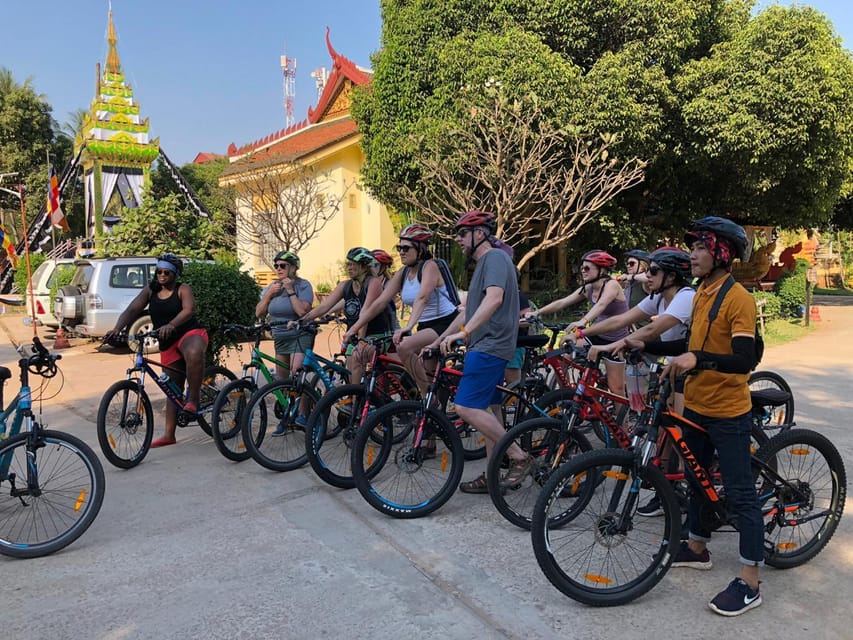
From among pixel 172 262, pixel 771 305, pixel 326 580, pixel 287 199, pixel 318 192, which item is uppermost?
pixel 318 192

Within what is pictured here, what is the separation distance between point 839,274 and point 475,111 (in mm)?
28729

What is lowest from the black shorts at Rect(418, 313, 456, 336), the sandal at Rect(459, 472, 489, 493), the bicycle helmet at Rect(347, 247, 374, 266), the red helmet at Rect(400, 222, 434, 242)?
the sandal at Rect(459, 472, 489, 493)

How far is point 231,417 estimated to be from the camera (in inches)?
217

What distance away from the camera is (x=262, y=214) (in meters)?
16.2

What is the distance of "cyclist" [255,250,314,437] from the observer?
5.89 metres

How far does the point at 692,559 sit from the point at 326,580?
1938mm

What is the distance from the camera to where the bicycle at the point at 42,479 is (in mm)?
3820

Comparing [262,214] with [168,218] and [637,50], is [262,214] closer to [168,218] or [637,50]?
[168,218]

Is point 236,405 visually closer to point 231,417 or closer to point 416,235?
point 231,417

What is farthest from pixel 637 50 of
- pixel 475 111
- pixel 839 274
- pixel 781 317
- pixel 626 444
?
pixel 839 274

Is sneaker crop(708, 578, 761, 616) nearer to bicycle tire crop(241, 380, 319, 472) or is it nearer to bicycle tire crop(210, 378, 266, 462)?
bicycle tire crop(241, 380, 319, 472)

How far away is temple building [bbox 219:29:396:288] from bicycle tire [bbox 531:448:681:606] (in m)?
13.6

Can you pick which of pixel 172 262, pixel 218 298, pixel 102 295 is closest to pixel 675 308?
pixel 172 262

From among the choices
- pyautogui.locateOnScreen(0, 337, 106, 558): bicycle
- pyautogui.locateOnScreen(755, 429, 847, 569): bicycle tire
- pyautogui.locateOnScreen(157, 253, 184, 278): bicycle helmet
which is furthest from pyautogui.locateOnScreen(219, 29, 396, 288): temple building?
pyautogui.locateOnScreen(755, 429, 847, 569): bicycle tire
